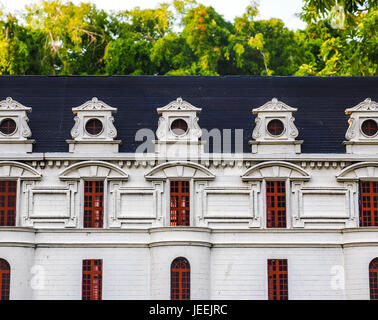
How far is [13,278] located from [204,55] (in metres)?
31.2

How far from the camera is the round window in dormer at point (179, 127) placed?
4819cm

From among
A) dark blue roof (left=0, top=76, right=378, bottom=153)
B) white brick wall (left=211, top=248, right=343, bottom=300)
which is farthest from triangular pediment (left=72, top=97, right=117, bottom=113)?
Answer: white brick wall (left=211, top=248, right=343, bottom=300)

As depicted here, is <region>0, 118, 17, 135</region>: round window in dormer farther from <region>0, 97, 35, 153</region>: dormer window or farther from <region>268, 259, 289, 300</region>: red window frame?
<region>268, 259, 289, 300</region>: red window frame

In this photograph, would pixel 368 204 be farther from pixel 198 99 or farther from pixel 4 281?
pixel 4 281

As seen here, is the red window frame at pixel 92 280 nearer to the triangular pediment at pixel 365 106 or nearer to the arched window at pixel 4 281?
the arched window at pixel 4 281

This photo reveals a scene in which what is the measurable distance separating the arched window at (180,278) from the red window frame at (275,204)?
14.8 feet

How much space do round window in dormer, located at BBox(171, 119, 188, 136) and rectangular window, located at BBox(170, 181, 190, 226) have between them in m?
2.42

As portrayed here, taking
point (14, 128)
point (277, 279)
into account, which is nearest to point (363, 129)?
point (277, 279)

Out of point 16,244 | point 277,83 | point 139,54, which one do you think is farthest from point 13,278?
point 139,54

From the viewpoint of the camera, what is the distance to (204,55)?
72.7 m

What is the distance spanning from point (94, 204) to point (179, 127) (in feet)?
17.9

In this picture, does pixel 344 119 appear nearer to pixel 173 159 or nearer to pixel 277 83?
pixel 277 83

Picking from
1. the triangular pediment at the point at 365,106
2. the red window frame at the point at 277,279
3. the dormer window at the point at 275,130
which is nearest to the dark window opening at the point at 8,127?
the dormer window at the point at 275,130
